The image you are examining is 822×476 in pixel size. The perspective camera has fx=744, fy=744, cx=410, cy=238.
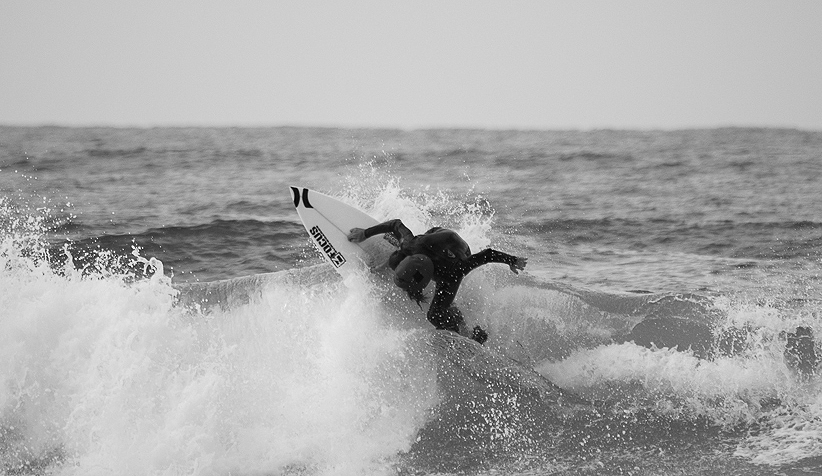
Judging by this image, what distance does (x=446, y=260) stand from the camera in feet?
25.1

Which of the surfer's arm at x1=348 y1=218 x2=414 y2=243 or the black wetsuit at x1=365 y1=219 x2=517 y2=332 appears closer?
the black wetsuit at x1=365 y1=219 x2=517 y2=332

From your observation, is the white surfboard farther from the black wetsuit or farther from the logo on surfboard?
the black wetsuit

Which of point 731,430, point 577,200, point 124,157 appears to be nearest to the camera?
point 731,430

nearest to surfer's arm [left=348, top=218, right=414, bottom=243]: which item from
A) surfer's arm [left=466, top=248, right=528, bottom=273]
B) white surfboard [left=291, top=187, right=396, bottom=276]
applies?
white surfboard [left=291, top=187, right=396, bottom=276]

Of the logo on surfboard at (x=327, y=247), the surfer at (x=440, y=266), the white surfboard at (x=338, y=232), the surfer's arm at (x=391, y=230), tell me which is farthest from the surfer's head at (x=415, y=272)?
the logo on surfboard at (x=327, y=247)

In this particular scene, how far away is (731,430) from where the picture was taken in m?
7.51

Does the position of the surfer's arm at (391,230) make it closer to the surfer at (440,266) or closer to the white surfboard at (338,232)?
the surfer at (440,266)

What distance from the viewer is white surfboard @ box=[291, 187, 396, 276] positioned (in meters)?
8.41

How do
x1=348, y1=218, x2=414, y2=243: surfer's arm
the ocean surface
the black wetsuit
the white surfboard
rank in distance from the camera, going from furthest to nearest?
1. the white surfboard
2. x1=348, y1=218, x2=414, y2=243: surfer's arm
3. the black wetsuit
4. the ocean surface

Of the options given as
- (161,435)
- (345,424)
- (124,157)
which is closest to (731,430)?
(345,424)

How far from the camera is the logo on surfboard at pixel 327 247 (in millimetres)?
8477

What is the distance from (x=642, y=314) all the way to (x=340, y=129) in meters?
40.9

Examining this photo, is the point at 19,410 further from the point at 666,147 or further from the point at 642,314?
the point at 666,147

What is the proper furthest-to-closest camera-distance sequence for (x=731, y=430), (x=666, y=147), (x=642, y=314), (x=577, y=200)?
1. (x=666, y=147)
2. (x=577, y=200)
3. (x=642, y=314)
4. (x=731, y=430)
